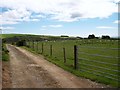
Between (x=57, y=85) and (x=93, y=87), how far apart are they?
1.67 m

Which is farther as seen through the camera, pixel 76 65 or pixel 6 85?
pixel 76 65

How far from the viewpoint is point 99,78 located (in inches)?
554

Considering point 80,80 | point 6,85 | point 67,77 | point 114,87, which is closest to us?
point 114,87

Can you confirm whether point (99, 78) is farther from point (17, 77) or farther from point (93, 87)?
point (17, 77)

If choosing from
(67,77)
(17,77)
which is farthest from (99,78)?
(17,77)

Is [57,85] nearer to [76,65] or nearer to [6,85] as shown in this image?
[6,85]

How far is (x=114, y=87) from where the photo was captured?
12.0m

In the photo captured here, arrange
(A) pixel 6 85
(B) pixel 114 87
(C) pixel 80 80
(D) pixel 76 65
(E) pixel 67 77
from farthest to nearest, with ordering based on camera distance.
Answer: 1. (D) pixel 76 65
2. (E) pixel 67 77
3. (C) pixel 80 80
4. (A) pixel 6 85
5. (B) pixel 114 87

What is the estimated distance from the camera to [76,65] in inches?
712

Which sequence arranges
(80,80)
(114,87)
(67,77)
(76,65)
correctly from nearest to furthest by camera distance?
(114,87)
(80,80)
(67,77)
(76,65)

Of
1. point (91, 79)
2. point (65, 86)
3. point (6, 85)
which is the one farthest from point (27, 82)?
point (91, 79)

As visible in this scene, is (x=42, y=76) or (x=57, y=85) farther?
(x=42, y=76)

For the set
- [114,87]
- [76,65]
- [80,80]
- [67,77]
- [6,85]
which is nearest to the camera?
[114,87]

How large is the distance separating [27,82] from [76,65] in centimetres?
534
